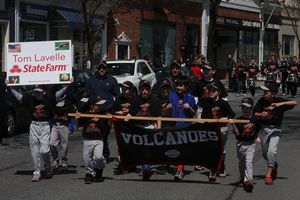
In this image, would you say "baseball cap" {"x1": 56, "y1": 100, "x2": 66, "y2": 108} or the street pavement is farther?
"baseball cap" {"x1": 56, "y1": 100, "x2": 66, "y2": 108}

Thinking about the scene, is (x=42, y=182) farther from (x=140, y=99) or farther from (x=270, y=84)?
(x=270, y=84)

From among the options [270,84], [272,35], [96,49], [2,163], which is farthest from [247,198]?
[272,35]

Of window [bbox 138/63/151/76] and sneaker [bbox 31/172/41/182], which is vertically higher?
window [bbox 138/63/151/76]

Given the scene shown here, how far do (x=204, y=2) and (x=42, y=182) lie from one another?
33209 millimetres

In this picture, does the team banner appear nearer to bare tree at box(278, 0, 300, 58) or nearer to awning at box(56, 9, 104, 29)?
awning at box(56, 9, 104, 29)

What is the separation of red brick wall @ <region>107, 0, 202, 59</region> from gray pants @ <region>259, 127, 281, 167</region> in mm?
21744

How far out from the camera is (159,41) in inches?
1478

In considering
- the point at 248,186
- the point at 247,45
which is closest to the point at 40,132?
the point at 248,186

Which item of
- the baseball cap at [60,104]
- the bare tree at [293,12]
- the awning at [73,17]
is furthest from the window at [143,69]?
the bare tree at [293,12]

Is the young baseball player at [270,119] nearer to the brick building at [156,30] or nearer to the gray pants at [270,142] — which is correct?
the gray pants at [270,142]

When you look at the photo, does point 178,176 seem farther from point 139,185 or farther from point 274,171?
point 274,171

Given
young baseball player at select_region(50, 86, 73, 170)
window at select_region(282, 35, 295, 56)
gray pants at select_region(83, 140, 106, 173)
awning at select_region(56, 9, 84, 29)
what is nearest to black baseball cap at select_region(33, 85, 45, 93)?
young baseball player at select_region(50, 86, 73, 170)

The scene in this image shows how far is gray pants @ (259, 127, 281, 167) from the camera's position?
963cm

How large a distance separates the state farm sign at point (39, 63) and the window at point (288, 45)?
45.6 meters
